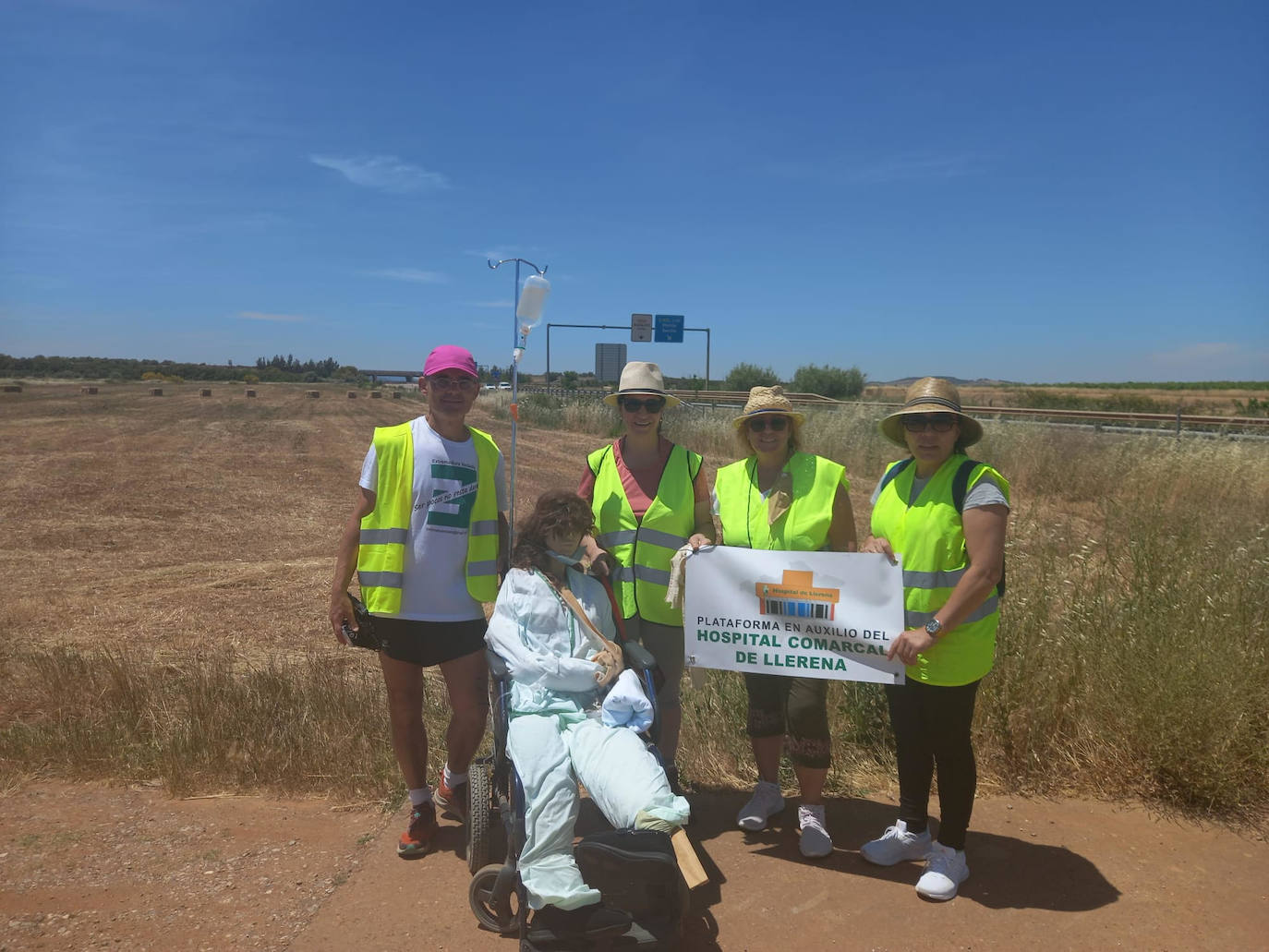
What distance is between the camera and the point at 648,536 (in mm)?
3803

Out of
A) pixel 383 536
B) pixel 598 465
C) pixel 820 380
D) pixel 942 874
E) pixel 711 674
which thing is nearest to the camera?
pixel 942 874

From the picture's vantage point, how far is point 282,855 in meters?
3.82

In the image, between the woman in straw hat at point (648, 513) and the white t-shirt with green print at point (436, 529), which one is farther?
the woman in straw hat at point (648, 513)

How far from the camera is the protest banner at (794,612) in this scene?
Answer: 346 centimetres

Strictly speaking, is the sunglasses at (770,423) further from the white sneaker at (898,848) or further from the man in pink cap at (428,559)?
the white sneaker at (898,848)

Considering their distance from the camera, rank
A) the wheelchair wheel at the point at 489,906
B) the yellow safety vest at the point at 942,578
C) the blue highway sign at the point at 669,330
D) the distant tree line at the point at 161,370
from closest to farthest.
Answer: the wheelchair wheel at the point at 489,906, the yellow safety vest at the point at 942,578, the blue highway sign at the point at 669,330, the distant tree line at the point at 161,370

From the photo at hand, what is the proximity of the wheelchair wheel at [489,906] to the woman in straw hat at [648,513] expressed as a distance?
89 cm

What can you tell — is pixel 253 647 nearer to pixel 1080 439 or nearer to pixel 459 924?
pixel 459 924

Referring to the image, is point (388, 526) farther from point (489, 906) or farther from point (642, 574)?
point (489, 906)

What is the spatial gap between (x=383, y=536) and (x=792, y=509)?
1.76 meters

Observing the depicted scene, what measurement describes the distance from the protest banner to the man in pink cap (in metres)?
0.96

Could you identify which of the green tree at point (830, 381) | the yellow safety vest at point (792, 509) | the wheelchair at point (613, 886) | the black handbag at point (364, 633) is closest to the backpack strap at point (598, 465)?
the yellow safety vest at point (792, 509)

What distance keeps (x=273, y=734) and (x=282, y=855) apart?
1.13 metres

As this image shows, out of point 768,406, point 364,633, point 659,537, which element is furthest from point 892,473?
point 364,633
